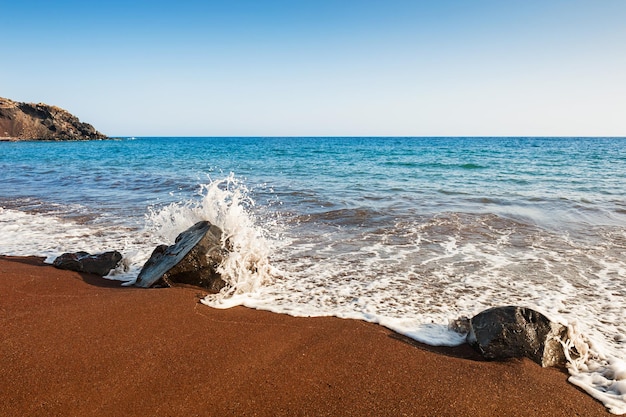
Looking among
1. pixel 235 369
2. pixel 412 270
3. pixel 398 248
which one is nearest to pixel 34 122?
pixel 398 248

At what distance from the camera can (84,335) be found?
10.9 ft

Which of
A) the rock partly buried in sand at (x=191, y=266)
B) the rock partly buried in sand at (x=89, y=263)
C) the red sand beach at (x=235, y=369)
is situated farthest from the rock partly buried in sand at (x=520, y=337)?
the rock partly buried in sand at (x=89, y=263)

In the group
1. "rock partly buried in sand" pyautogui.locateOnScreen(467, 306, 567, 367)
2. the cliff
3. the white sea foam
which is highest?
the cliff

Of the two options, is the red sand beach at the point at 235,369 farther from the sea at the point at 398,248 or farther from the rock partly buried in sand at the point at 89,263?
the rock partly buried in sand at the point at 89,263

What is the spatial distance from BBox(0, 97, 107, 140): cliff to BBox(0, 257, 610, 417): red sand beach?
8569cm

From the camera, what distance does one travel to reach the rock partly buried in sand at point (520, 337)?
323 cm

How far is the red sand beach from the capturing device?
2566 mm

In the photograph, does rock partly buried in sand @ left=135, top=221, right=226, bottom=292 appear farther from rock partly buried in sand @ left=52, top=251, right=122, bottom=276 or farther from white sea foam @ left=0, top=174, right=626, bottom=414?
rock partly buried in sand @ left=52, top=251, right=122, bottom=276

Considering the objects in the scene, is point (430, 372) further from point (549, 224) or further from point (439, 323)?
point (549, 224)

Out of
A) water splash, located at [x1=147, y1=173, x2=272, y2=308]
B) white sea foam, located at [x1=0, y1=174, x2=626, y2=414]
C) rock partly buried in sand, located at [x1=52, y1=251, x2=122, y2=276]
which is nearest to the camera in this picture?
white sea foam, located at [x1=0, y1=174, x2=626, y2=414]

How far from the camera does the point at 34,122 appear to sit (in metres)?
75.0

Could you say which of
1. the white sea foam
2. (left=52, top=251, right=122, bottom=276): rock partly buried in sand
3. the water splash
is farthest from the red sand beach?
(left=52, top=251, right=122, bottom=276): rock partly buried in sand

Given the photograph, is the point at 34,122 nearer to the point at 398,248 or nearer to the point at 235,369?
the point at 398,248

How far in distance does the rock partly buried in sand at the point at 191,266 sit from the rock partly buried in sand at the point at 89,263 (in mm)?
615
